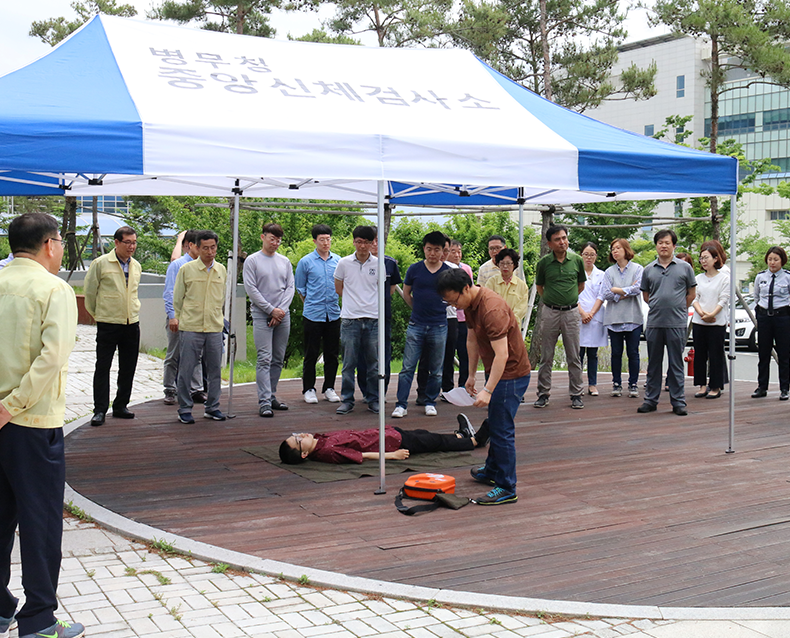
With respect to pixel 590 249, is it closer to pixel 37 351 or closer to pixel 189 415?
pixel 189 415

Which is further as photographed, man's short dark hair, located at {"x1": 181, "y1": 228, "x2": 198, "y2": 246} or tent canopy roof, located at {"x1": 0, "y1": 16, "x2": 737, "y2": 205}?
man's short dark hair, located at {"x1": 181, "y1": 228, "x2": 198, "y2": 246}

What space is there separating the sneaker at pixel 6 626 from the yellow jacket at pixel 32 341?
881 mm

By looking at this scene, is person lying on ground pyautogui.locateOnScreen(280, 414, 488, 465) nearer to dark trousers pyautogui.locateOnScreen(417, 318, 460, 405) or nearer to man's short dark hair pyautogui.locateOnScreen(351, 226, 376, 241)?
dark trousers pyautogui.locateOnScreen(417, 318, 460, 405)

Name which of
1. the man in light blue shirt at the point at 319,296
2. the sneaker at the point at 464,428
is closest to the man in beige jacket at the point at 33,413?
the sneaker at the point at 464,428

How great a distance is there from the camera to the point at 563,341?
29.2 ft

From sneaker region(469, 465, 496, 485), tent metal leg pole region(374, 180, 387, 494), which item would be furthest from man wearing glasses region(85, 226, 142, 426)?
sneaker region(469, 465, 496, 485)

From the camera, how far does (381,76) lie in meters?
6.65

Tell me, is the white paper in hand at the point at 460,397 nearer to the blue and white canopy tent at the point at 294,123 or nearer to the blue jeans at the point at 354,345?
the blue and white canopy tent at the point at 294,123

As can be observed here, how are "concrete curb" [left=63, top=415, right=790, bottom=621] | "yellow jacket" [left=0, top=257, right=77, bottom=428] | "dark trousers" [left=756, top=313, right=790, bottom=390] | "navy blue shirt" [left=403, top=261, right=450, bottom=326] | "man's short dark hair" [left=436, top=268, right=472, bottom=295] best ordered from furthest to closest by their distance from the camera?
"dark trousers" [left=756, top=313, right=790, bottom=390]
"navy blue shirt" [left=403, top=261, right=450, bottom=326]
"man's short dark hair" [left=436, top=268, right=472, bottom=295]
"concrete curb" [left=63, top=415, right=790, bottom=621]
"yellow jacket" [left=0, top=257, right=77, bottom=428]

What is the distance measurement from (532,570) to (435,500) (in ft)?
4.02

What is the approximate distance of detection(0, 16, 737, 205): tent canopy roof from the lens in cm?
474

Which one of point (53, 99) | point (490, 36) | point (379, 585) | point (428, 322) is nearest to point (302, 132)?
point (53, 99)

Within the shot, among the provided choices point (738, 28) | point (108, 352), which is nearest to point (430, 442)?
point (108, 352)

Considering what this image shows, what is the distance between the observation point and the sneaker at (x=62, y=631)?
314cm
